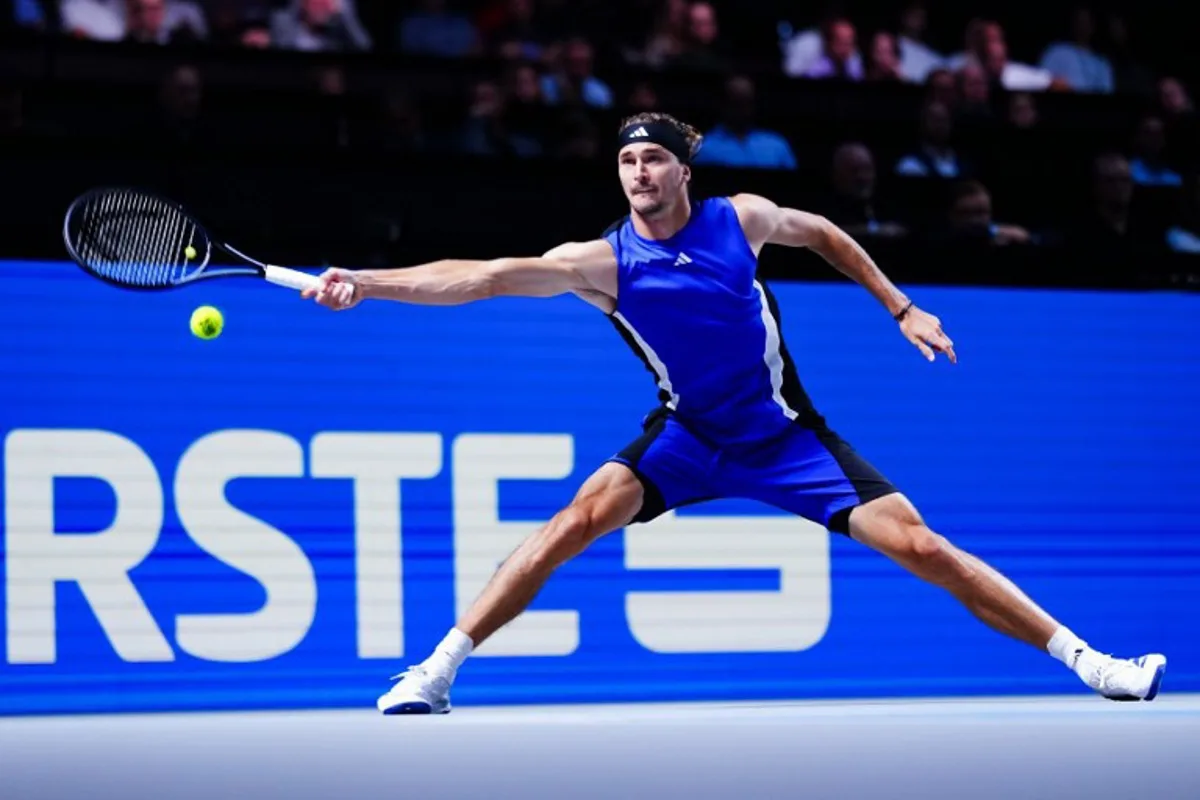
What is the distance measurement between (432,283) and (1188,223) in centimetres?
579

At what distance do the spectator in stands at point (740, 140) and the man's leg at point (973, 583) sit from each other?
4325 millimetres

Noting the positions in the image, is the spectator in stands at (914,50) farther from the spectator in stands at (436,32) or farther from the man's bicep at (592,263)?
the man's bicep at (592,263)

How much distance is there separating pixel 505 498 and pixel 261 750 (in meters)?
2.19

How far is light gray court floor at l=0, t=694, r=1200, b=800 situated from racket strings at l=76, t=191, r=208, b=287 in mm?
1468

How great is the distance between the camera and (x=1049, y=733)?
6297mm

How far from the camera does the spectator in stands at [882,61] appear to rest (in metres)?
12.2

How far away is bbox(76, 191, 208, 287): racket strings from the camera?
5742mm

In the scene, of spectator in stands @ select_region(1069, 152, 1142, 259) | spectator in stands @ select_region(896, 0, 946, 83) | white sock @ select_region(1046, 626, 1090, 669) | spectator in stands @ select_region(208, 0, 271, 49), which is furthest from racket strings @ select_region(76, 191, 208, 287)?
spectator in stands @ select_region(896, 0, 946, 83)

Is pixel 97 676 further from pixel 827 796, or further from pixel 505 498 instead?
pixel 827 796

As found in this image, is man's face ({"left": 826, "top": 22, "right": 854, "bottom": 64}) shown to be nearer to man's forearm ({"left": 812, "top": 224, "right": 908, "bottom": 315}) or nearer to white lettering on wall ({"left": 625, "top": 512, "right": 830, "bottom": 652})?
white lettering on wall ({"left": 625, "top": 512, "right": 830, "bottom": 652})

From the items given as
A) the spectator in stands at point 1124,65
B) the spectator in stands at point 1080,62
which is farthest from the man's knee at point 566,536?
the spectator in stands at point 1124,65

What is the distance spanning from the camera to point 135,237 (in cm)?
581

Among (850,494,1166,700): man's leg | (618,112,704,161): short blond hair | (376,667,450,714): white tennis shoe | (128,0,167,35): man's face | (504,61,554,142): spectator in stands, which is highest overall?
(128,0,167,35): man's face

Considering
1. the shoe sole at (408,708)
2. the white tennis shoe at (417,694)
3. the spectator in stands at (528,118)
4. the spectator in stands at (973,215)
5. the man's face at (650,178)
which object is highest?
the spectator in stands at (528,118)
